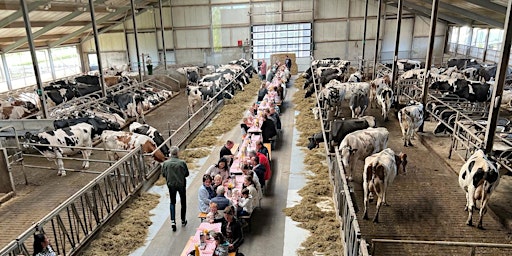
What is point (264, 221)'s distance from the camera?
26.7 ft

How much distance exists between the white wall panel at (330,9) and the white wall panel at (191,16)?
9535 mm

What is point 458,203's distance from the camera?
7.63m

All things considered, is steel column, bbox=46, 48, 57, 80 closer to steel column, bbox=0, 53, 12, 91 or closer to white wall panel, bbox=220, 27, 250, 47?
steel column, bbox=0, 53, 12, 91

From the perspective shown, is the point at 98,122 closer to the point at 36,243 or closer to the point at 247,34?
the point at 36,243

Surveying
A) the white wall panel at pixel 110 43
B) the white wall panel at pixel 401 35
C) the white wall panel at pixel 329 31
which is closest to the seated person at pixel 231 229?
the white wall panel at pixel 329 31

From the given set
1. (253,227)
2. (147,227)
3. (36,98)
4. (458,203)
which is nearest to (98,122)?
(147,227)

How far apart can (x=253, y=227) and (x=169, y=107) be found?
12905mm

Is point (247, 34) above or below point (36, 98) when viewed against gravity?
above

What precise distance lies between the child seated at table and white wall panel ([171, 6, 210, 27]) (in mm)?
26609

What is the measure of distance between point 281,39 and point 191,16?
323 inches

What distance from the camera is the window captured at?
1254 inches

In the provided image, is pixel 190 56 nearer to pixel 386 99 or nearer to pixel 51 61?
pixel 51 61

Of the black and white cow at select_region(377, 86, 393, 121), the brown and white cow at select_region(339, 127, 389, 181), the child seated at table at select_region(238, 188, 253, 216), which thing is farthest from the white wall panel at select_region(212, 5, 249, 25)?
the child seated at table at select_region(238, 188, 253, 216)

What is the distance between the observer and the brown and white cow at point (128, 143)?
10241 mm
